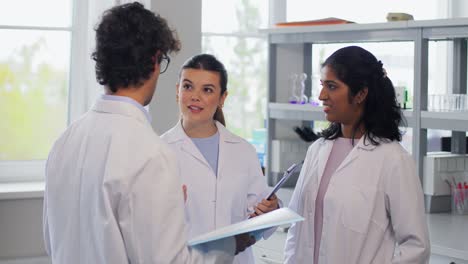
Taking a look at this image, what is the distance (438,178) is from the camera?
11.0 feet

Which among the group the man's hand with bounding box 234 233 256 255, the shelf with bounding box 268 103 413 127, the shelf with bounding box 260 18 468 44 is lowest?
the man's hand with bounding box 234 233 256 255

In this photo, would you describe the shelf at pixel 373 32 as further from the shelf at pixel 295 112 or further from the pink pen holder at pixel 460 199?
the pink pen holder at pixel 460 199

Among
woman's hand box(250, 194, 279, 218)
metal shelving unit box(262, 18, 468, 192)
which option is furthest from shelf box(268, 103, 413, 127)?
woman's hand box(250, 194, 279, 218)

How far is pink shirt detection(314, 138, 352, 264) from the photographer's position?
2162 millimetres

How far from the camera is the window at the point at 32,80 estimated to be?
3934 millimetres

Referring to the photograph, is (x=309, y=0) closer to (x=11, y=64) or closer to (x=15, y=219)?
(x=11, y=64)

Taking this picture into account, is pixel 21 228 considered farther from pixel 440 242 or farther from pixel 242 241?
pixel 242 241

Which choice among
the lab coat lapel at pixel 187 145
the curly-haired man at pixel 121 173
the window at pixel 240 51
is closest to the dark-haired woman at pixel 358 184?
the lab coat lapel at pixel 187 145

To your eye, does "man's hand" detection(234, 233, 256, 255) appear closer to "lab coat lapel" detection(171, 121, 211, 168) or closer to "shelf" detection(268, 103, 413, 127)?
"lab coat lapel" detection(171, 121, 211, 168)

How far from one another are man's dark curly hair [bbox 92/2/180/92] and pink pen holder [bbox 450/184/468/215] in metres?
2.10

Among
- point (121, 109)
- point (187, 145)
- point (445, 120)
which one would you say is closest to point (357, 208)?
point (187, 145)

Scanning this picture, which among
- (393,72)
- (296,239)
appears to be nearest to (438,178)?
(393,72)

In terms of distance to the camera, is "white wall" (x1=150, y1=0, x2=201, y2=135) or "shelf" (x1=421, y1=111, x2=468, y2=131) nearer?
"shelf" (x1=421, y1=111, x2=468, y2=131)

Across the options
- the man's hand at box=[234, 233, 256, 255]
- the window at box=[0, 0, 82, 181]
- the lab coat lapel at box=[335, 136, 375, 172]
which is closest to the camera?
the man's hand at box=[234, 233, 256, 255]
